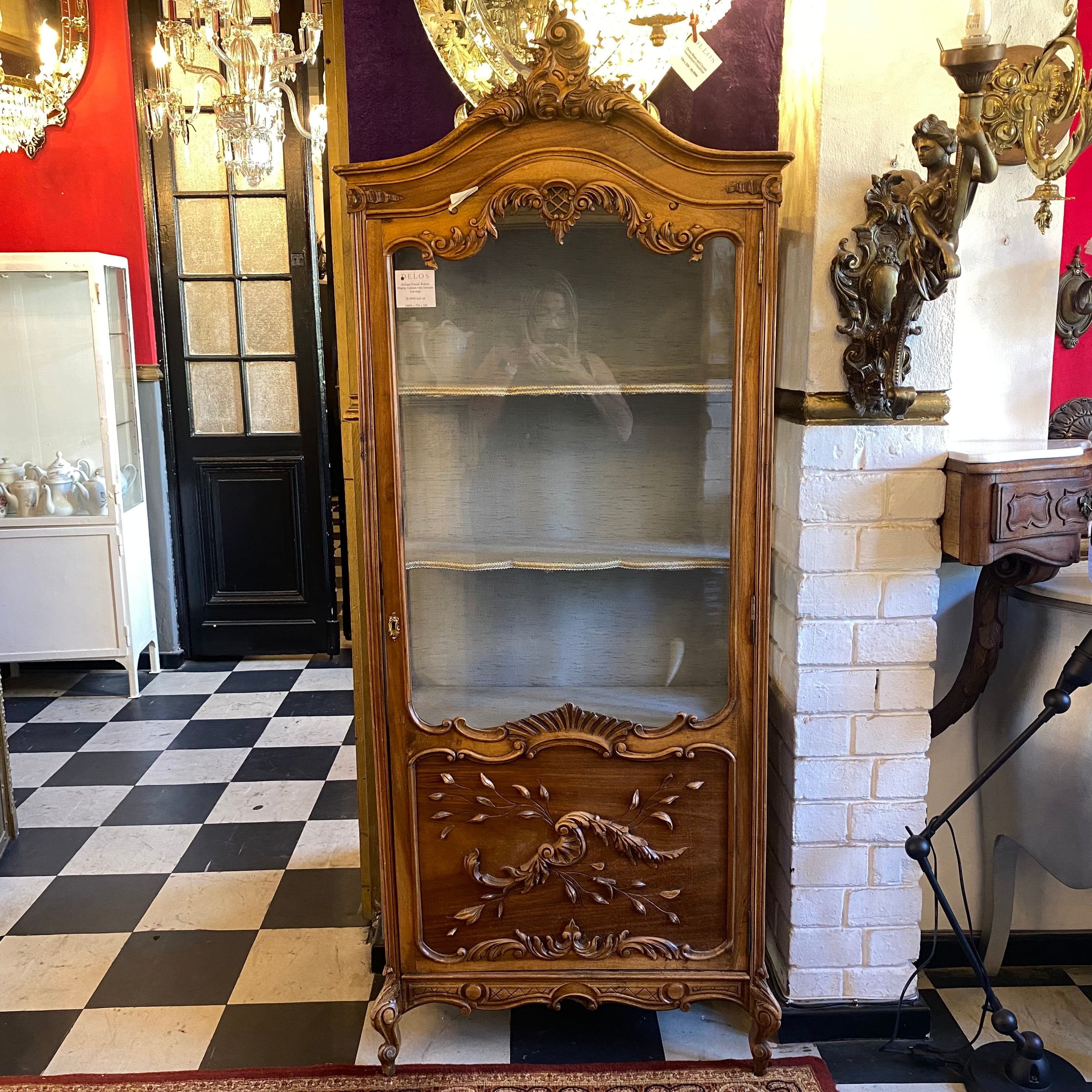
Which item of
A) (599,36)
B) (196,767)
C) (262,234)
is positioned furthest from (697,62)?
(262,234)

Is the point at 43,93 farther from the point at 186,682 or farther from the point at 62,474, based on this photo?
the point at 186,682

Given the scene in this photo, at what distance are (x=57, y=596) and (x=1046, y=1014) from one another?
12.0 ft

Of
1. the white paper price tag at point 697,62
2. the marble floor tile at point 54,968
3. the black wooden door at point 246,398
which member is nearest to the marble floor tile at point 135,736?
the black wooden door at point 246,398

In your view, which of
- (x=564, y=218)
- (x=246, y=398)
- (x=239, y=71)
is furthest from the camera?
(x=246, y=398)

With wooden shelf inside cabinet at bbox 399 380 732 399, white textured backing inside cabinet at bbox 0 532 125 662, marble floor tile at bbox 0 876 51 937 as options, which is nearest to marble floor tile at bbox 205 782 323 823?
marble floor tile at bbox 0 876 51 937

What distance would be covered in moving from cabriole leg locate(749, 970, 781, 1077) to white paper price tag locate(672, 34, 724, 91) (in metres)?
1.75

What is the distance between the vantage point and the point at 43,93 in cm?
416

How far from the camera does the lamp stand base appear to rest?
1.96 meters

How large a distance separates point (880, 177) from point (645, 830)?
4.17 ft

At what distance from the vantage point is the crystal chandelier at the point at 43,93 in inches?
157

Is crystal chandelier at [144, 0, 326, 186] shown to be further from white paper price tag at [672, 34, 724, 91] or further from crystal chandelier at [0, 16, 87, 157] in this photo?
white paper price tag at [672, 34, 724, 91]

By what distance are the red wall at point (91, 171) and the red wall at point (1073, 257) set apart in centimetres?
361

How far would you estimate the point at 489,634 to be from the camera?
208 cm

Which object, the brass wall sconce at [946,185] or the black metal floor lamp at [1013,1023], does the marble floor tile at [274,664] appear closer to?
the black metal floor lamp at [1013,1023]
